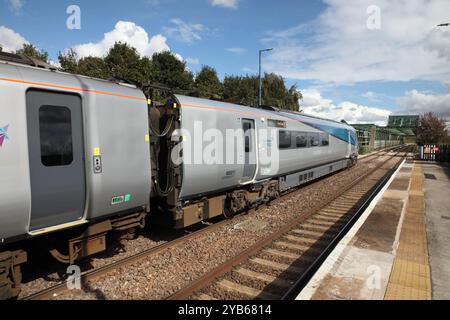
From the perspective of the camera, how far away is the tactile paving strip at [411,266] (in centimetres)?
519

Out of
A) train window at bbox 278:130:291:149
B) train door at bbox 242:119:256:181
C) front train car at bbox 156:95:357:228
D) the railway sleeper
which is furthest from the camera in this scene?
train window at bbox 278:130:291:149

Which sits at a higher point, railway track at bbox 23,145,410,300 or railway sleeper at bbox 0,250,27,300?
railway sleeper at bbox 0,250,27,300

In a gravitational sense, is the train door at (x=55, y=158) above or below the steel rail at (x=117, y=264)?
above

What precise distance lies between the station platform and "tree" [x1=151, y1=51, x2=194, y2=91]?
34860mm

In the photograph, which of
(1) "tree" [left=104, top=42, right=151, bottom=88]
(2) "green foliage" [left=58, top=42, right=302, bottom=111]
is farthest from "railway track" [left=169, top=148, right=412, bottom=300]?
(1) "tree" [left=104, top=42, right=151, bottom=88]

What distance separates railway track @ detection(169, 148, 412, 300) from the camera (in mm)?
5633

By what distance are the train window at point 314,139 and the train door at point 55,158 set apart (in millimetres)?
11868

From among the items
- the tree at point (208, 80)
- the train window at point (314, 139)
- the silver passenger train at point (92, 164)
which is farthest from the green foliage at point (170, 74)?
the silver passenger train at point (92, 164)

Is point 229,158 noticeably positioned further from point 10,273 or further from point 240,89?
point 240,89

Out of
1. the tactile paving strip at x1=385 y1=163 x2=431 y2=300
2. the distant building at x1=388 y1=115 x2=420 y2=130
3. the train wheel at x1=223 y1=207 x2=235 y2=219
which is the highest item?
the distant building at x1=388 y1=115 x2=420 y2=130

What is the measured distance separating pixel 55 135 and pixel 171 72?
3935 cm

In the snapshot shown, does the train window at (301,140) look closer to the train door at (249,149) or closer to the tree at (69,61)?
the train door at (249,149)

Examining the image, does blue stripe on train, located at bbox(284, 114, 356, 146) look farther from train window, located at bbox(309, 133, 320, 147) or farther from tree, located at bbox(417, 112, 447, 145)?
tree, located at bbox(417, 112, 447, 145)
